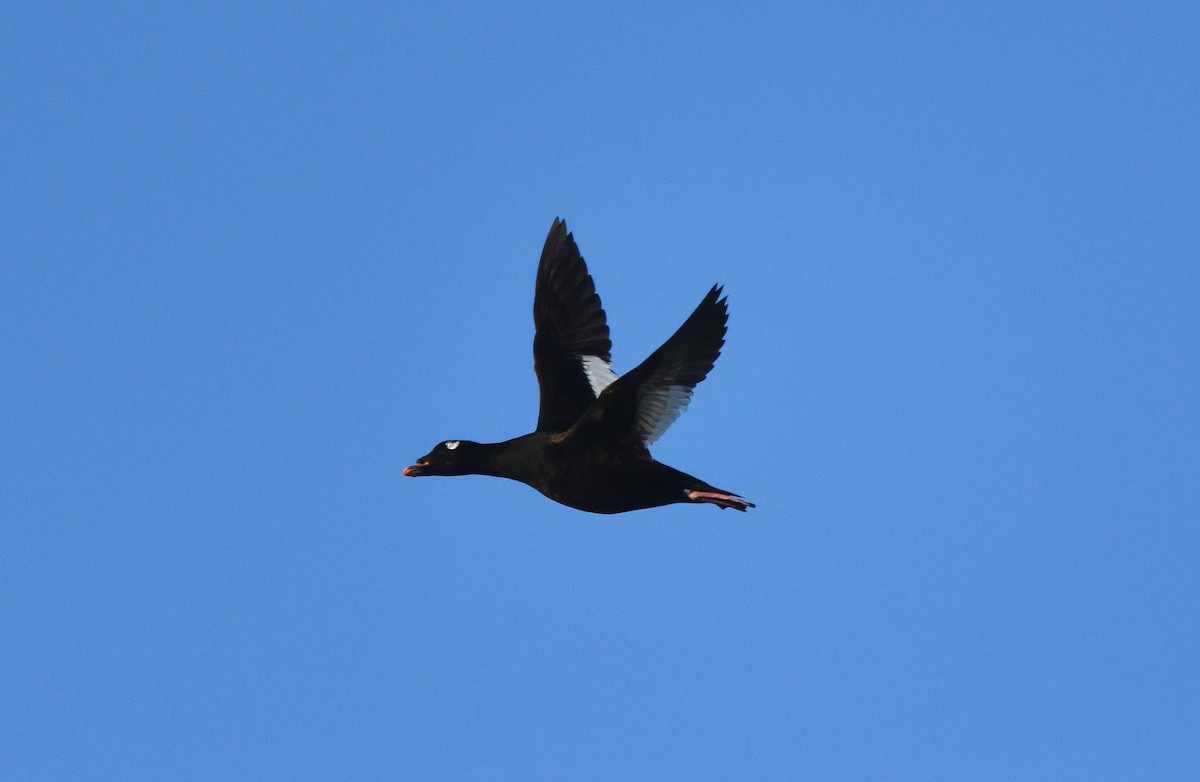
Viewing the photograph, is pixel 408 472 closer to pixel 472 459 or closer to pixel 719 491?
pixel 472 459

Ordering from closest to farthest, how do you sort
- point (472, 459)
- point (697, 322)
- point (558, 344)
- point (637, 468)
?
point (697, 322) < point (637, 468) < point (472, 459) < point (558, 344)

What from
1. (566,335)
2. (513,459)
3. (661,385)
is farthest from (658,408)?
(566,335)

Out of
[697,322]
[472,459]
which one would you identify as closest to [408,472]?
[472,459]

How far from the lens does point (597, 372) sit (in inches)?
553

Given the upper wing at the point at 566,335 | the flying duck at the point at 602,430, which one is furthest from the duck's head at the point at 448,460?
the upper wing at the point at 566,335

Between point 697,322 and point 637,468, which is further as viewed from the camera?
point 637,468

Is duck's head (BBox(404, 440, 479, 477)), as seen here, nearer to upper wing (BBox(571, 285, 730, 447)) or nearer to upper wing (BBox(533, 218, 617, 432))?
upper wing (BBox(533, 218, 617, 432))

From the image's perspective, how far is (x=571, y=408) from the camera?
13.6m

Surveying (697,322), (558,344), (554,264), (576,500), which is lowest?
(576,500)

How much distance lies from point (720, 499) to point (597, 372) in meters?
2.72

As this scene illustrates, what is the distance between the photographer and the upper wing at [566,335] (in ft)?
45.0

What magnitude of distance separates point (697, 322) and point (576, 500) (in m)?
2.18

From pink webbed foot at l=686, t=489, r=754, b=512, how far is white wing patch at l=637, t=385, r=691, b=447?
0.63m

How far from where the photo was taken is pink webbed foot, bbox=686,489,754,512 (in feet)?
38.7
